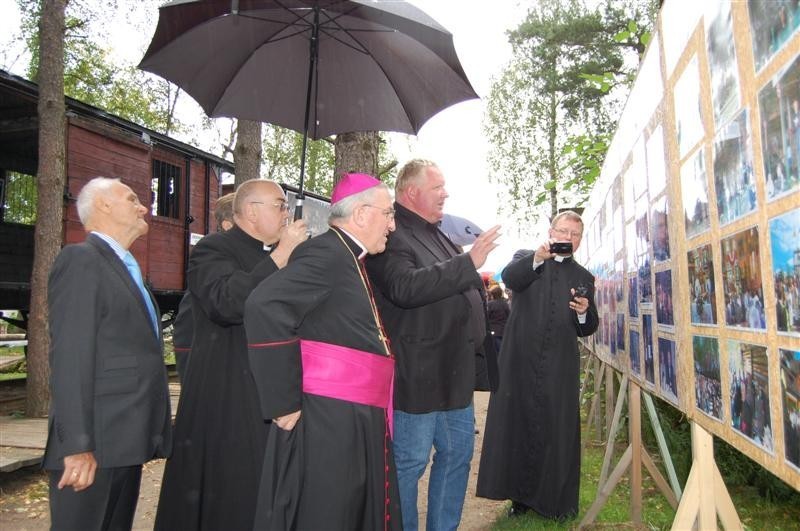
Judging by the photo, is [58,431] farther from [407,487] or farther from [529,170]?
[529,170]

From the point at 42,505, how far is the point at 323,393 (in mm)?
3967

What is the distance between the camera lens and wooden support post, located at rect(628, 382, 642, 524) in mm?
3729

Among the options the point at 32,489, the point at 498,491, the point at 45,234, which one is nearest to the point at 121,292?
the point at 498,491

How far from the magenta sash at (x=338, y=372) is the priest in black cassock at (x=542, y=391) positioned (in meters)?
2.09

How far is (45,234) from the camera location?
7.64 meters

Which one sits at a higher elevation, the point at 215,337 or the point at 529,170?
the point at 529,170

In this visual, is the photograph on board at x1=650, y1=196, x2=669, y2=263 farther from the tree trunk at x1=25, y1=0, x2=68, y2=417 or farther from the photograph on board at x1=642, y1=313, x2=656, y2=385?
the tree trunk at x1=25, y1=0, x2=68, y2=417

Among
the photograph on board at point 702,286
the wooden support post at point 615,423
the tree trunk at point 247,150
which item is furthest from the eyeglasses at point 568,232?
the tree trunk at point 247,150

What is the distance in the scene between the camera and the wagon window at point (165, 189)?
39.0 ft

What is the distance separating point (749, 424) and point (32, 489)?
18.7ft

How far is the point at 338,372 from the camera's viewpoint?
100 inches

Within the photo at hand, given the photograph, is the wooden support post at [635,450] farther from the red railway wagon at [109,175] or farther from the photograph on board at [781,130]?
the red railway wagon at [109,175]

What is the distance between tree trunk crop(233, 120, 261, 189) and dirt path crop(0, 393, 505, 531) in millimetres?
3980

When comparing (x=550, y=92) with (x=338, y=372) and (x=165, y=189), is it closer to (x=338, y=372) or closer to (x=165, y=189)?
(x=165, y=189)
